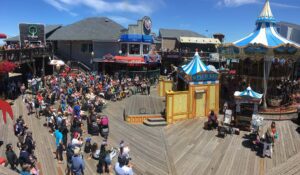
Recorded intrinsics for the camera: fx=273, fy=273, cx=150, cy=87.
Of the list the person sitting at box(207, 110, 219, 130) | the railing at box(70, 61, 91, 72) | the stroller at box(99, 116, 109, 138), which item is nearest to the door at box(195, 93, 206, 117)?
the person sitting at box(207, 110, 219, 130)

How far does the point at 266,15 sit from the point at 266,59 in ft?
11.7

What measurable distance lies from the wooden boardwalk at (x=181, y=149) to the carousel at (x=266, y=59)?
3600 millimetres

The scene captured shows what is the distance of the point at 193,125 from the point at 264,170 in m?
6.14

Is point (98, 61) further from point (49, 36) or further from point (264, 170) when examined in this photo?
point (264, 170)

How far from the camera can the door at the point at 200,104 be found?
1816 cm

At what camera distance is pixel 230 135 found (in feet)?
49.3

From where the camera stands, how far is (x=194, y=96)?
17953 mm

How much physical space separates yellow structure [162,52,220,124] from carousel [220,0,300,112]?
3.22 meters

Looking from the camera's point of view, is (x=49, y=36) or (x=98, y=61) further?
(x=49, y=36)

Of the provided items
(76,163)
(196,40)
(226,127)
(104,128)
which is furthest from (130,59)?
(76,163)

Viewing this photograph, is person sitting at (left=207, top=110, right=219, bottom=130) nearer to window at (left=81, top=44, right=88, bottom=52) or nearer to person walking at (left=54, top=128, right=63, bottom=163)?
person walking at (left=54, top=128, right=63, bottom=163)

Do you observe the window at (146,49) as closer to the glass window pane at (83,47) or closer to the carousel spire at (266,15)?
the glass window pane at (83,47)

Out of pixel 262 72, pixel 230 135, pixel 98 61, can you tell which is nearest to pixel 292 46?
pixel 262 72

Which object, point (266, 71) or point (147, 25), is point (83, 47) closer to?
point (147, 25)
